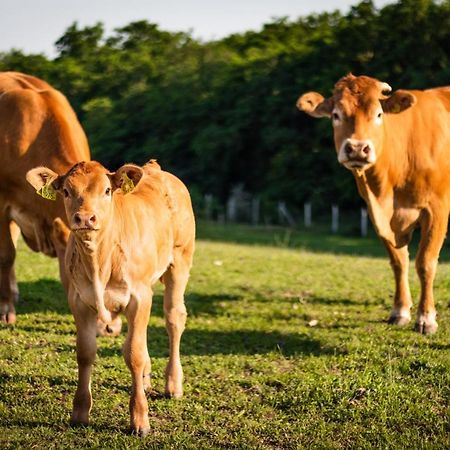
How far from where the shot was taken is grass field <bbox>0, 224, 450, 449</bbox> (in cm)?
568

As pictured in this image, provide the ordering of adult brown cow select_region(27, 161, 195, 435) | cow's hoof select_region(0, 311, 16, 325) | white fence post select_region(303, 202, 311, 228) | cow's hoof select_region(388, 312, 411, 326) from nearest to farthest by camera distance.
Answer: adult brown cow select_region(27, 161, 195, 435)
cow's hoof select_region(0, 311, 16, 325)
cow's hoof select_region(388, 312, 411, 326)
white fence post select_region(303, 202, 311, 228)

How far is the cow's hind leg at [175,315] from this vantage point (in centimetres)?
649

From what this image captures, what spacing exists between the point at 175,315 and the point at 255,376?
0.99m

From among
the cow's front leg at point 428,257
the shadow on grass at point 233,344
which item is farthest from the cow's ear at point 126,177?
the cow's front leg at point 428,257

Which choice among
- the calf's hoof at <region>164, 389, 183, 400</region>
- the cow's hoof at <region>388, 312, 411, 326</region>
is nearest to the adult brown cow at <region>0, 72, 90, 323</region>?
the calf's hoof at <region>164, 389, 183, 400</region>

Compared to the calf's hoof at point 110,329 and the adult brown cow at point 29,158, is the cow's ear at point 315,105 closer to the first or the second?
the adult brown cow at point 29,158

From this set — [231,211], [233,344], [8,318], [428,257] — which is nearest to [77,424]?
[233,344]

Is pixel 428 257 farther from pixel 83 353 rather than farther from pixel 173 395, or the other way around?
pixel 83 353

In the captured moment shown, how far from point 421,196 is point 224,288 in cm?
375

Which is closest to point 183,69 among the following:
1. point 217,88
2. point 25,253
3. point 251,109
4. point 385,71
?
point 217,88

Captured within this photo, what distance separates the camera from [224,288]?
455 inches

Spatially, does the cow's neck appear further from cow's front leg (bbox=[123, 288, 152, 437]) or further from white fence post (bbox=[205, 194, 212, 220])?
white fence post (bbox=[205, 194, 212, 220])

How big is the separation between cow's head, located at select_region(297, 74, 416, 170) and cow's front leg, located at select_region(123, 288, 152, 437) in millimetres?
3152

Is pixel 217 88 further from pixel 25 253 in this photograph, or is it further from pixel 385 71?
pixel 25 253
